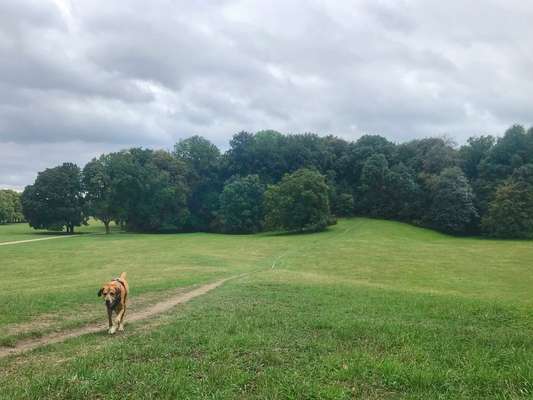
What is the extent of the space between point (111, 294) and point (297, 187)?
64829mm

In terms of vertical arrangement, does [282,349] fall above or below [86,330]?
above

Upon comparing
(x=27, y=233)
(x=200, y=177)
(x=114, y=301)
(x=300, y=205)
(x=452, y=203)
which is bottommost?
(x=27, y=233)

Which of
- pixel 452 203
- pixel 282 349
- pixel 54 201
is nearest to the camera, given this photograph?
pixel 282 349

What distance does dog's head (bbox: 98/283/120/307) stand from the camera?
11.1 m

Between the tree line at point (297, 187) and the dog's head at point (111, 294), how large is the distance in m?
63.0

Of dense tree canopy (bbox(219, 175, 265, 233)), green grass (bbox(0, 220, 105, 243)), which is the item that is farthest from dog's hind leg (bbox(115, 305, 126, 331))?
dense tree canopy (bbox(219, 175, 265, 233))

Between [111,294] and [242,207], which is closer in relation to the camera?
[111,294]

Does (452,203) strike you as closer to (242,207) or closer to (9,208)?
(242,207)

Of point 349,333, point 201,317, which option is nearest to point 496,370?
point 349,333

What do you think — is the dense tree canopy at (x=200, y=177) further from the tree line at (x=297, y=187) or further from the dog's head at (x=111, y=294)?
the dog's head at (x=111, y=294)

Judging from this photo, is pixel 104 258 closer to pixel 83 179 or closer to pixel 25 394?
pixel 25 394

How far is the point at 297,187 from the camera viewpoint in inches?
2960

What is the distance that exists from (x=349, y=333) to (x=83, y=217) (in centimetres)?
8837

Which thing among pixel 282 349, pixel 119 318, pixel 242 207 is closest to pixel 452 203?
pixel 242 207
